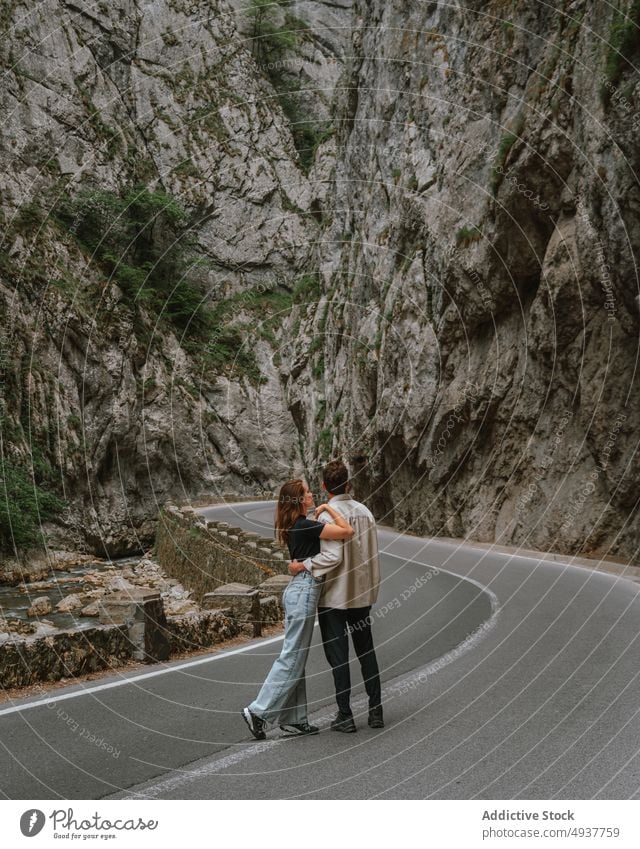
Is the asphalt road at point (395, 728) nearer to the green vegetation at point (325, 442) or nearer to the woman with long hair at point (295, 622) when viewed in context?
the woman with long hair at point (295, 622)

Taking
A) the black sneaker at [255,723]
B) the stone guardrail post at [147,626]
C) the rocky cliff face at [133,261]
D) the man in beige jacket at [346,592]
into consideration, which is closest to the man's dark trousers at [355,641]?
the man in beige jacket at [346,592]

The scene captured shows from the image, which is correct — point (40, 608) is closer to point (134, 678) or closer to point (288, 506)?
point (134, 678)

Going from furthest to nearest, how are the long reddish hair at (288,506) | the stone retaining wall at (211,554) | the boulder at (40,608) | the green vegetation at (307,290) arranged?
the green vegetation at (307,290) → the boulder at (40,608) → the stone retaining wall at (211,554) → the long reddish hair at (288,506)

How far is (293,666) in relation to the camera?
520 centimetres

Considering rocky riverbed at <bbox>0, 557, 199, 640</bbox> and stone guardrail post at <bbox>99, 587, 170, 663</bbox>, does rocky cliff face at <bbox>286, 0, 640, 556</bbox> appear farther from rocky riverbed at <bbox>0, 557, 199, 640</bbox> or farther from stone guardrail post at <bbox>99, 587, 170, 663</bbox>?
stone guardrail post at <bbox>99, 587, 170, 663</bbox>

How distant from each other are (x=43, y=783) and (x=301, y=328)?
50397 mm

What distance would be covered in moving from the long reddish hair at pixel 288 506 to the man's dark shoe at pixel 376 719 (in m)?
1.43

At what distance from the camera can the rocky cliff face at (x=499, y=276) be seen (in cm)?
1734

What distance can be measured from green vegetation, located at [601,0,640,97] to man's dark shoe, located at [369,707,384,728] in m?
16.4

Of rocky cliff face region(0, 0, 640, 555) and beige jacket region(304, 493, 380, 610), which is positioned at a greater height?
rocky cliff face region(0, 0, 640, 555)

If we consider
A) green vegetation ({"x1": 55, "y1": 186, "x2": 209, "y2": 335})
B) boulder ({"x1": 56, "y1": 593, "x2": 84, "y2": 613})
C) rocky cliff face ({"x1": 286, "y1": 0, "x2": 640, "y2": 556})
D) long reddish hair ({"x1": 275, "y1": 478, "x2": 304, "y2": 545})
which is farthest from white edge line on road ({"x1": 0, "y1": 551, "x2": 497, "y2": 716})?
green vegetation ({"x1": 55, "y1": 186, "x2": 209, "y2": 335})

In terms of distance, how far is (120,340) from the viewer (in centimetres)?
4528

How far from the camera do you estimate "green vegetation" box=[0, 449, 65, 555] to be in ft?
96.3

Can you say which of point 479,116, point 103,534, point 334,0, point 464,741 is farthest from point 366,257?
point 334,0
